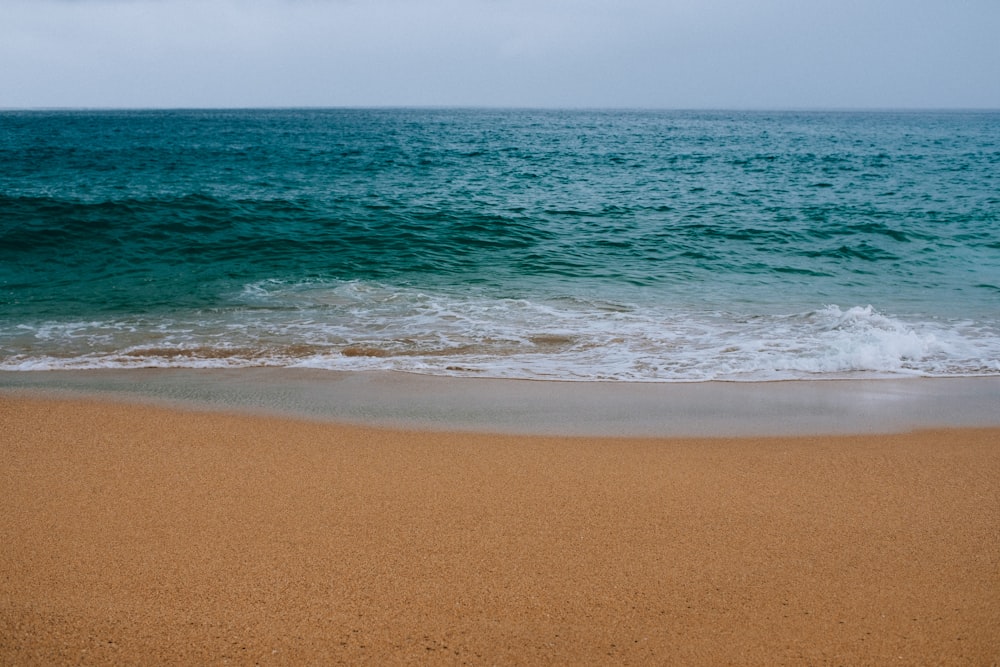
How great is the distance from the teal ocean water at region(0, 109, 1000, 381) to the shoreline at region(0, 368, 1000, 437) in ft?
1.05

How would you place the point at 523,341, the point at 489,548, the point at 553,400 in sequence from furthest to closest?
the point at 523,341 < the point at 553,400 < the point at 489,548

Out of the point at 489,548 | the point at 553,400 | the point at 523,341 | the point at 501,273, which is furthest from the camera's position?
the point at 501,273

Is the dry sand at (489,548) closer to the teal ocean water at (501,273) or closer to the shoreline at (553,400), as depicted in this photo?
the shoreline at (553,400)

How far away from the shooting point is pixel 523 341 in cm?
737

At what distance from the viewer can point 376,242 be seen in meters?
13.2

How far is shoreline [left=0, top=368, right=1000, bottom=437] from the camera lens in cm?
499

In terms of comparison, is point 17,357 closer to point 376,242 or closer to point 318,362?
point 318,362

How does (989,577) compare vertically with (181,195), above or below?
below

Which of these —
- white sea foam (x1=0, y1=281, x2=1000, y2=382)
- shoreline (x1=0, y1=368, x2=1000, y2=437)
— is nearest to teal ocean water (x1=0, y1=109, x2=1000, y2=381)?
white sea foam (x1=0, y1=281, x2=1000, y2=382)

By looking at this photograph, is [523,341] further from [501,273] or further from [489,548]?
[489,548]

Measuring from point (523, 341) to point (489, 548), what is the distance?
4216 millimetres

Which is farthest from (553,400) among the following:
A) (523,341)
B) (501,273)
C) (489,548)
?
(501,273)

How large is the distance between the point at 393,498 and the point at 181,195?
54.3 ft

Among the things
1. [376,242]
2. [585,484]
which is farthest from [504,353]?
[376,242]
